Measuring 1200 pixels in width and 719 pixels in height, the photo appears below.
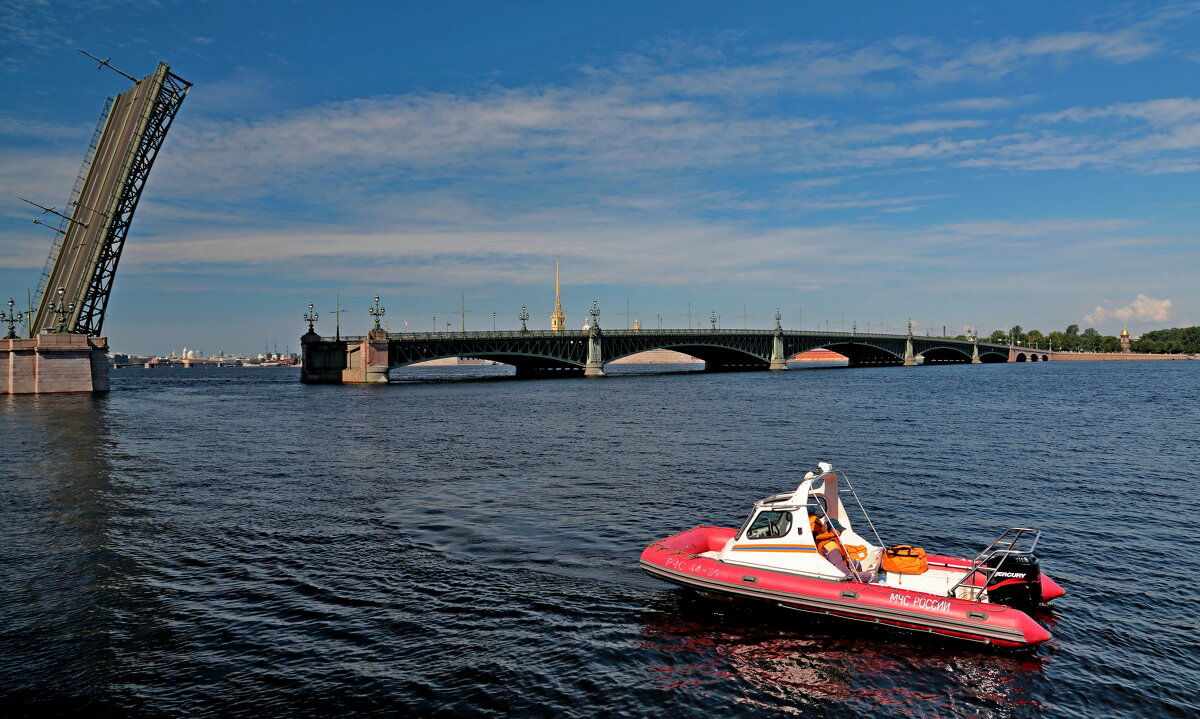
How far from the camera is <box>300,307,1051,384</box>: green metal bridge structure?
10062 centimetres

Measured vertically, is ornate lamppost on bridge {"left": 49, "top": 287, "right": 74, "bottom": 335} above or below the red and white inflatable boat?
above

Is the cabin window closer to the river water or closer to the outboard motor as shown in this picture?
the river water

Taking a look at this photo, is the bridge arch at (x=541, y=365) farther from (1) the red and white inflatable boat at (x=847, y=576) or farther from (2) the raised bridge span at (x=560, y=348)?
(1) the red and white inflatable boat at (x=847, y=576)

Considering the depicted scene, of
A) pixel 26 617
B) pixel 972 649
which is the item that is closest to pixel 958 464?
pixel 972 649

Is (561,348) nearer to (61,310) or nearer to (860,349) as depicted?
(61,310)

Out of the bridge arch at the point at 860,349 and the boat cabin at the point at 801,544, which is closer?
the boat cabin at the point at 801,544

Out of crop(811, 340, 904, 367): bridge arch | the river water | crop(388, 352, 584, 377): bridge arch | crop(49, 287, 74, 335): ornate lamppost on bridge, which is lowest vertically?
the river water

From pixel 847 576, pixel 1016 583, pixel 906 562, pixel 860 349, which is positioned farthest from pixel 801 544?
pixel 860 349

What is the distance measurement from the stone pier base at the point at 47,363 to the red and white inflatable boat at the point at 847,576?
81.4m

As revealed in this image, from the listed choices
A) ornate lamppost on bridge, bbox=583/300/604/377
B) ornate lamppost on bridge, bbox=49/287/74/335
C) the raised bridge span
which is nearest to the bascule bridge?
ornate lamppost on bridge, bbox=49/287/74/335

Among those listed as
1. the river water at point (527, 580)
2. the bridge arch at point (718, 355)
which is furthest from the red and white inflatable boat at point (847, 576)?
the bridge arch at point (718, 355)

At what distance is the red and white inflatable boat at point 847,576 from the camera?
13.4 metres

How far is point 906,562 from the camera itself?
15.3m

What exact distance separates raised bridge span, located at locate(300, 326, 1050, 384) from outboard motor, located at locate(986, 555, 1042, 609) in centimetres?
8903
